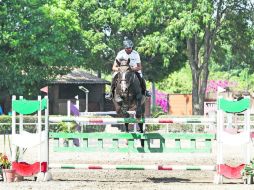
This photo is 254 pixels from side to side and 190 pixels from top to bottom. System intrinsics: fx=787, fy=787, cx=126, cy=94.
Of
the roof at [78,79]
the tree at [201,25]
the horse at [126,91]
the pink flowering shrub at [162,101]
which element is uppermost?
the tree at [201,25]

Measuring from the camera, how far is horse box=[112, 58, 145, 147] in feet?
44.2

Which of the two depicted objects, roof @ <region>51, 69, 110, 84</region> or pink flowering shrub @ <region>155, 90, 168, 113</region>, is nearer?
roof @ <region>51, 69, 110, 84</region>

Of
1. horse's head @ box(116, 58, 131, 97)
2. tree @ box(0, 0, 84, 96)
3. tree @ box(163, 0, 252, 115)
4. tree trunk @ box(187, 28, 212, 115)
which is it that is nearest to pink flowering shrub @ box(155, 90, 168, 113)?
tree @ box(163, 0, 252, 115)

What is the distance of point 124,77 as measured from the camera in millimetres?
13430

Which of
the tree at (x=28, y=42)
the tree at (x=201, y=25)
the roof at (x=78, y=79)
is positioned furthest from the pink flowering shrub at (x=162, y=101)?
the tree at (x=28, y=42)

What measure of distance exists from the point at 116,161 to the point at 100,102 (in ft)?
123

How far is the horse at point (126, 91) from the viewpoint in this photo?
44.2 feet

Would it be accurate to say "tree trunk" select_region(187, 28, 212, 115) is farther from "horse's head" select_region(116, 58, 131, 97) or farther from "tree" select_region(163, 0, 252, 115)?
"horse's head" select_region(116, 58, 131, 97)

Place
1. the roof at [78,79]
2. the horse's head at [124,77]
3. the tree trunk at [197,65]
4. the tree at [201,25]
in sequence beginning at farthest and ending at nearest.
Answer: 1. the roof at [78,79]
2. the tree trunk at [197,65]
3. the tree at [201,25]
4. the horse's head at [124,77]

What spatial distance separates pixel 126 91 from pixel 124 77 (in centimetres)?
26

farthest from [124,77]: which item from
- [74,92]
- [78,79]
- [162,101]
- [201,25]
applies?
[162,101]

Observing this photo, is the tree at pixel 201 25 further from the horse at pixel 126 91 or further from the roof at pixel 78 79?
the horse at pixel 126 91

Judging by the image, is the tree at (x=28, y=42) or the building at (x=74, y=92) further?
the building at (x=74, y=92)

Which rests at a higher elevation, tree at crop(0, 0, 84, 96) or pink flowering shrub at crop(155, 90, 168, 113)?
tree at crop(0, 0, 84, 96)
